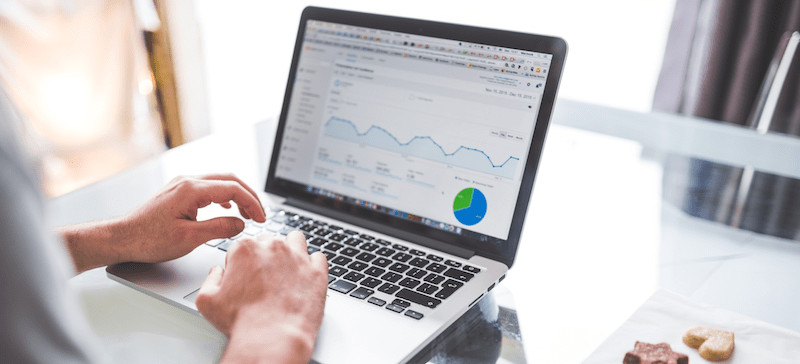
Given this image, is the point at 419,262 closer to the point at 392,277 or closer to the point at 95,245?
the point at 392,277

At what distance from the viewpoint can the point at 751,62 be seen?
216cm

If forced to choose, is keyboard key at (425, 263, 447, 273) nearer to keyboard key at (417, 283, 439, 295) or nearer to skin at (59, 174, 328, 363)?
keyboard key at (417, 283, 439, 295)

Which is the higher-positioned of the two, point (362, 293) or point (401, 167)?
point (401, 167)

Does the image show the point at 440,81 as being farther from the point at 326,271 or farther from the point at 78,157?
the point at 78,157

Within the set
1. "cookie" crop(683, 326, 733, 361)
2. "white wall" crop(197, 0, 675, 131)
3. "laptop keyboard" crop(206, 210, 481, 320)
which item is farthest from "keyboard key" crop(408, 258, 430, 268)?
"white wall" crop(197, 0, 675, 131)

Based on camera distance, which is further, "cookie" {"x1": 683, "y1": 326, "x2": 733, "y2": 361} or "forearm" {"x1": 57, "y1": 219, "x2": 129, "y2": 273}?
"forearm" {"x1": 57, "y1": 219, "x2": 129, "y2": 273}

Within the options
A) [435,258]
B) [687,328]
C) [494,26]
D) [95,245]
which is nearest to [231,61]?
[494,26]

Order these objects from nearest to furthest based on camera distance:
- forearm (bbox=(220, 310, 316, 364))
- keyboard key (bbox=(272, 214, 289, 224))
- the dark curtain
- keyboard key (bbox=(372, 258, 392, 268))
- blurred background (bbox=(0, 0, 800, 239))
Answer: forearm (bbox=(220, 310, 316, 364)), keyboard key (bbox=(372, 258, 392, 268)), keyboard key (bbox=(272, 214, 289, 224)), the dark curtain, blurred background (bbox=(0, 0, 800, 239))

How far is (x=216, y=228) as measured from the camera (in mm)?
781

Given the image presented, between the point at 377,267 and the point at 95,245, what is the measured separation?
38cm

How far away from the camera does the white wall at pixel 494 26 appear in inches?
104

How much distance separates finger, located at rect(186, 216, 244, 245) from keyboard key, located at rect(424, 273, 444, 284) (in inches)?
10.5

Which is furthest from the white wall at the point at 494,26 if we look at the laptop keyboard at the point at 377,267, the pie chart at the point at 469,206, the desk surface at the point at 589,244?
the pie chart at the point at 469,206

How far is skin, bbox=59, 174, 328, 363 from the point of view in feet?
1.89
